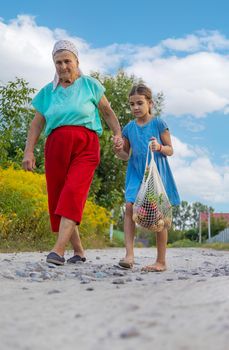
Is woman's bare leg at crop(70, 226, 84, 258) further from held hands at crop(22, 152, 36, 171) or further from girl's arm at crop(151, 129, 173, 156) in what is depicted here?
girl's arm at crop(151, 129, 173, 156)

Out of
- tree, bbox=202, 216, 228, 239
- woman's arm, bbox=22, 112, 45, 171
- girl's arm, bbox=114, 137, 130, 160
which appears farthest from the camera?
tree, bbox=202, 216, 228, 239

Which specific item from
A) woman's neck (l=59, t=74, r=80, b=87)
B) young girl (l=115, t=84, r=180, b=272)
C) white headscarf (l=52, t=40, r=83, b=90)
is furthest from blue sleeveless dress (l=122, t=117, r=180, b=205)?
white headscarf (l=52, t=40, r=83, b=90)

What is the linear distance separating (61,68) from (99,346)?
3692 millimetres

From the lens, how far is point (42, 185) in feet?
43.7

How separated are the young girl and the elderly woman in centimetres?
20

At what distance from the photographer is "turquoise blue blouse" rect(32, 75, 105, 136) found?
5.19 m

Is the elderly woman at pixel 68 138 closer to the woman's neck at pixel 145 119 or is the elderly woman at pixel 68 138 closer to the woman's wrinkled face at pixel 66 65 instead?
the woman's wrinkled face at pixel 66 65

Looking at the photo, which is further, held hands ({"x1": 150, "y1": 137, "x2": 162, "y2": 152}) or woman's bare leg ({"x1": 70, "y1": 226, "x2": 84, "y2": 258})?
woman's bare leg ({"x1": 70, "y1": 226, "x2": 84, "y2": 258})

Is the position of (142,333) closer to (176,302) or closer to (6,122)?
(176,302)

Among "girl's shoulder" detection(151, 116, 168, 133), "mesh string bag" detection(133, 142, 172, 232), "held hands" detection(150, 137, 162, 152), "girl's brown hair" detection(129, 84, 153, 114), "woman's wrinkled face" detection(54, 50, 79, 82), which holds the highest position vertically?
"woman's wrinkled face" detection(54, 50, 79, 82)

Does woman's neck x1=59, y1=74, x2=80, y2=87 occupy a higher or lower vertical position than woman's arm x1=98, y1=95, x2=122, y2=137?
higher

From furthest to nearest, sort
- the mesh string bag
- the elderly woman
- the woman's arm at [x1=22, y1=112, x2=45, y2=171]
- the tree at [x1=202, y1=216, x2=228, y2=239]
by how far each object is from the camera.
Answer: the tree at [x1=202, y1=216, x2=228, y2=239]
the woman's arm at [x1=22, y1=112, x2=45, y2=171]
the elderly woman
the mesh string bag

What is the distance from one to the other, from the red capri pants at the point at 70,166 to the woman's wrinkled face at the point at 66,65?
0.49m

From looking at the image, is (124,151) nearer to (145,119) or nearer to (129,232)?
(145,119)
